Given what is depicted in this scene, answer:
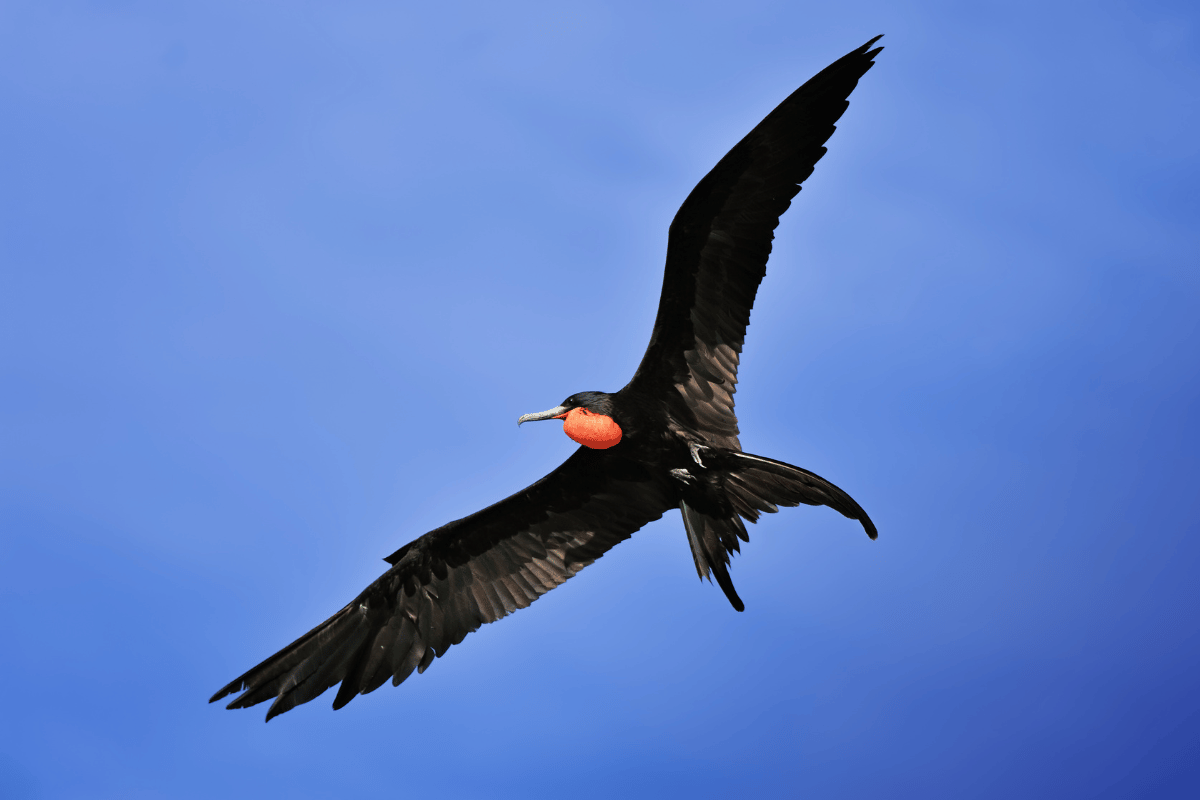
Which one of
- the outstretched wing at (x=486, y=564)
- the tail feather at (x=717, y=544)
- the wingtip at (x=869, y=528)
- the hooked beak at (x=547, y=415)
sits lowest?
the wingtip at (x=869, y=528)

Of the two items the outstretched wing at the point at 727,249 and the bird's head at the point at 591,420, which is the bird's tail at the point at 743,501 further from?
the bird's head at the point at 591,420

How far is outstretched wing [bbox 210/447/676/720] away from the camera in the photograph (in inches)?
257

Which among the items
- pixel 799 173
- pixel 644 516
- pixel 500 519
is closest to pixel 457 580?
pixel 500 519

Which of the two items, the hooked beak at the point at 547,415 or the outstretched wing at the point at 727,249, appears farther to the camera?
the hooked beak at the point at 547,415

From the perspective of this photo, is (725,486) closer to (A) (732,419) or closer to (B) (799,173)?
(A) (732,419)

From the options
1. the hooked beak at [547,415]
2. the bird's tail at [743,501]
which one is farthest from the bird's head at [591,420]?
the bird's tail at [743,501]

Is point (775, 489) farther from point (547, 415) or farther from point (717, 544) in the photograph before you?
point (547, 415)

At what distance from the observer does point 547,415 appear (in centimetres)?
627

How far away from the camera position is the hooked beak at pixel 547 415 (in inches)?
245

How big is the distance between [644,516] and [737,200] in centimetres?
215

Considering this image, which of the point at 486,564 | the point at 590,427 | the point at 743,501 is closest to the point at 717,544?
the point at 743,501

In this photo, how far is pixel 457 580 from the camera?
679 cm

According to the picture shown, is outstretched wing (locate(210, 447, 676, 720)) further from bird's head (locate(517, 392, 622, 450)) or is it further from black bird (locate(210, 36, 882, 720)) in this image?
bird's head (locate(517, 392, 622, 450))

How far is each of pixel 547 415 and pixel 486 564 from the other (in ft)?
3.96
